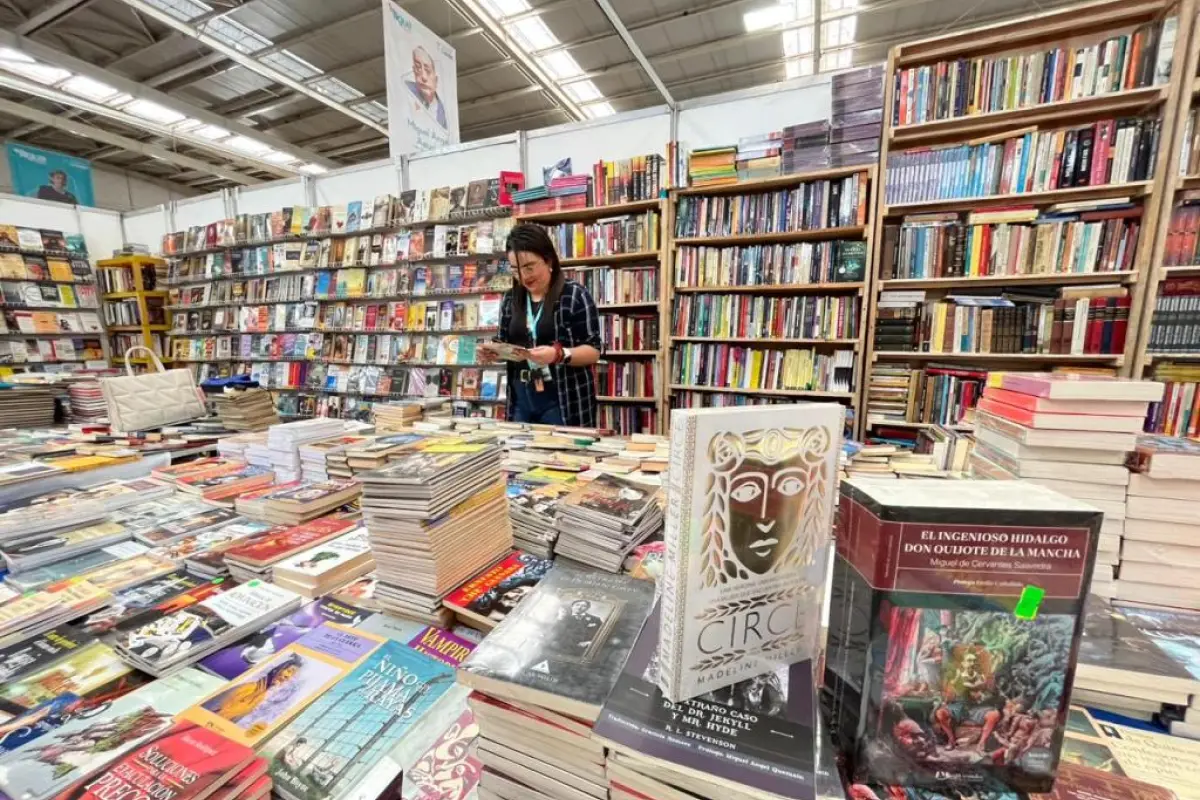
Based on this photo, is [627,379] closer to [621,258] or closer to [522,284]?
[621,258]

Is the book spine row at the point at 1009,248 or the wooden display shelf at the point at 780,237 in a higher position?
the wooden display shelf at the point at 780,237

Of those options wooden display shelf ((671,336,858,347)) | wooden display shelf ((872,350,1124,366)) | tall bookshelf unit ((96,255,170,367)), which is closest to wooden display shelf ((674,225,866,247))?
wooden display shelf ((671,336,858,347))

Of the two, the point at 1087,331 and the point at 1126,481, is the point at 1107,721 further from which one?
the point at 1087,331

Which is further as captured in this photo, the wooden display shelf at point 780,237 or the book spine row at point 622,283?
the book spine row at point 622,283

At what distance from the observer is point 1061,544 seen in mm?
437

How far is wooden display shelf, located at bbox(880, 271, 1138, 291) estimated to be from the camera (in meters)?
2.25

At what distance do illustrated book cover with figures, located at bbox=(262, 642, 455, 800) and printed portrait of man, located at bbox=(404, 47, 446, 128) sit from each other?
3.59m

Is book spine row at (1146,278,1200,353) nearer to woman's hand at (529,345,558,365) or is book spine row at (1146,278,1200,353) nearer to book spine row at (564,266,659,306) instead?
book spine row at (564,266,659,306)

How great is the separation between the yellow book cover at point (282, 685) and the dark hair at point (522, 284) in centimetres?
165

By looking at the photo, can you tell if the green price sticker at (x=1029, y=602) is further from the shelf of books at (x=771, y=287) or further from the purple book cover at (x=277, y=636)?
the shelf of books at (x=771, y=287)

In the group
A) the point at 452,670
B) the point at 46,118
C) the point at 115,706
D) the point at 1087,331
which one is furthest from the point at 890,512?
the point at 46,118

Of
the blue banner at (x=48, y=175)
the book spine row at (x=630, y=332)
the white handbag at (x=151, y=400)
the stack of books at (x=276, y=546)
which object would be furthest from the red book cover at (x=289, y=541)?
the blue banner at (x=48, y=175)

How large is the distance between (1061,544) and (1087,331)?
278 centimetres

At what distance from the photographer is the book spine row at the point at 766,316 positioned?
274cm
